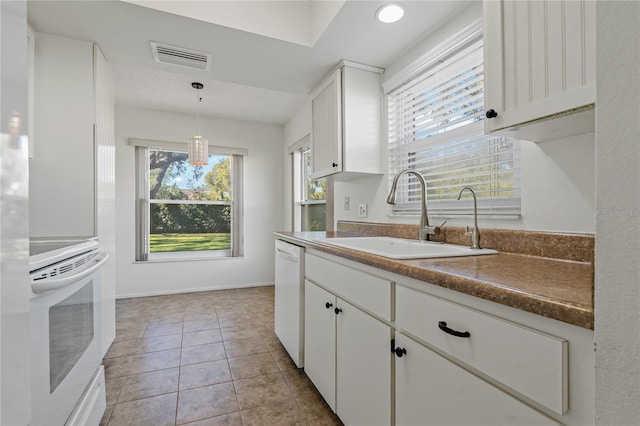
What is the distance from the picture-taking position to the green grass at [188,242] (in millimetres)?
4078

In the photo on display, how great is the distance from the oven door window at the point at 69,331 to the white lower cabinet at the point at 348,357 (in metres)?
1.08

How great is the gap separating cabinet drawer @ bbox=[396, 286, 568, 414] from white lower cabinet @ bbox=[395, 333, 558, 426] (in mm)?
39

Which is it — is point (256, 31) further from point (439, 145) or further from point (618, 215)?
point (618, 215)

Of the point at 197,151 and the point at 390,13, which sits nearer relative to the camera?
the point at 390,13

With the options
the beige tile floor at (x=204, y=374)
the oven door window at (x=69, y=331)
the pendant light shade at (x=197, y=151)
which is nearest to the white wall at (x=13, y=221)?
the oven door window at (x=69, y=331)

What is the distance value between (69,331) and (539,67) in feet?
6.39

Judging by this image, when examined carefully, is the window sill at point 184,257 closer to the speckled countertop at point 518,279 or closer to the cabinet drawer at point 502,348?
the speckled countertop at point 518,279

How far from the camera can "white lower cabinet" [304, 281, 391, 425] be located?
1099 millimetres

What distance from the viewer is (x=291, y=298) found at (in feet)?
6.83

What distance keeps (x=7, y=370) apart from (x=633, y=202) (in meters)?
0.85

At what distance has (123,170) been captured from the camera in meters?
3.80

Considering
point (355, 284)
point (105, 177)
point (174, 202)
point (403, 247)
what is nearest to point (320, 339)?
point (355, 284)

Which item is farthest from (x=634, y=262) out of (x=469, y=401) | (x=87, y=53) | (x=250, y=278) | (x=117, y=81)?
(x=250, y=278)

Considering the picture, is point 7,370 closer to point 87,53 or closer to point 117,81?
point 87,53
